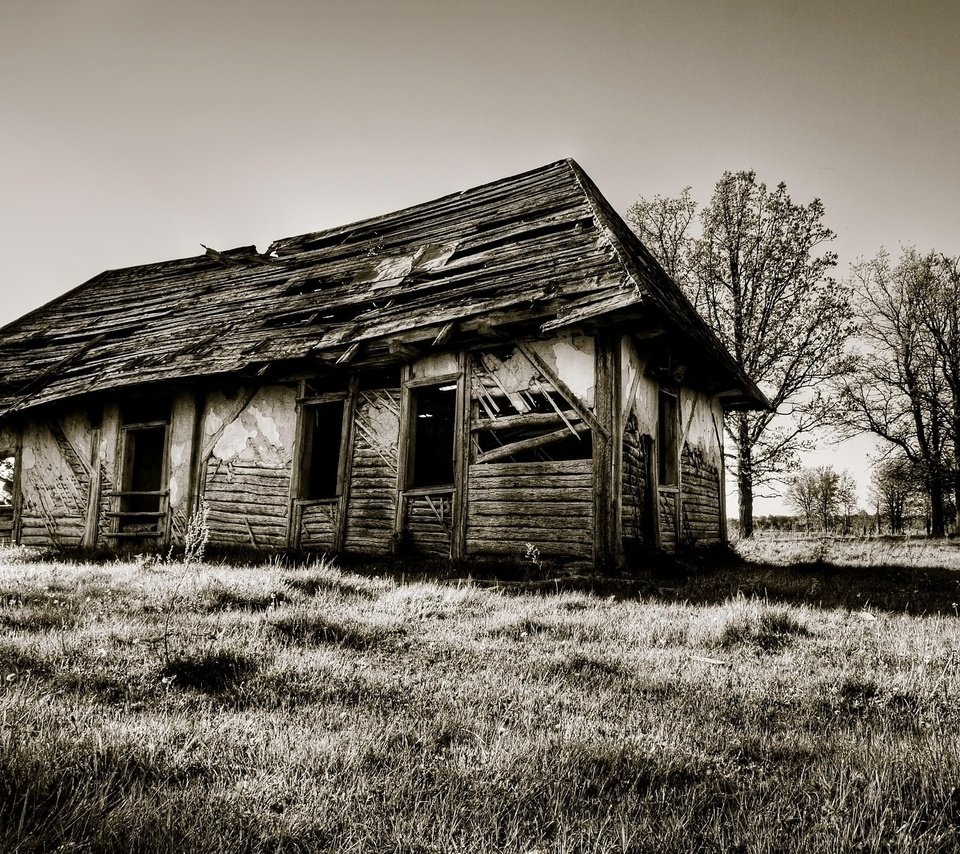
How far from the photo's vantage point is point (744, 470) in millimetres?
17078

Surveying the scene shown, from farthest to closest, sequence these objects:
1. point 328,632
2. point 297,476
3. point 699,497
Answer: point 699,497
point 297,476
point 328,632

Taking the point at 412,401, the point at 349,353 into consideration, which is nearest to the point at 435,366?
the point at 412,401

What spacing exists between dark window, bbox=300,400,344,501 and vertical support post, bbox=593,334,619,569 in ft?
14.3

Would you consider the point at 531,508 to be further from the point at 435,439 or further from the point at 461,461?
the point at 435,439

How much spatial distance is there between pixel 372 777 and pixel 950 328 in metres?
26.0

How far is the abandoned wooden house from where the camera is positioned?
848 centimetres

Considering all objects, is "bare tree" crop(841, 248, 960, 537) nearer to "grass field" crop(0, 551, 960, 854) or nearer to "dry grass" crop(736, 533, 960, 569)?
"dry grass" crop(736, 533, 960, 569)

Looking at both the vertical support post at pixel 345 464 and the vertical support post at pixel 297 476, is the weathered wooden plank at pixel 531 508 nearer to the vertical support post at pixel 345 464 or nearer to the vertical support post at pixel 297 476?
the vertical support post at pixel 345 464

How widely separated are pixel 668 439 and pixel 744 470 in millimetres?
7551

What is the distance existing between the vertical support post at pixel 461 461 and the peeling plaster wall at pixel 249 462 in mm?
3110

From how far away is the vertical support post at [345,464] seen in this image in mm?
10023

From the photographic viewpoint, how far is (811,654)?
4199mm

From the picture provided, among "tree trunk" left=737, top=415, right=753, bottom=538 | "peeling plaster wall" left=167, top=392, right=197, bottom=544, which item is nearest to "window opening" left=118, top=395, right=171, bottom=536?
"peeling plaster wall" left=167, top=392, right=197, bottom=544

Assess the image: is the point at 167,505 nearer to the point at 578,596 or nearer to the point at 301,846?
the point at 578,596
